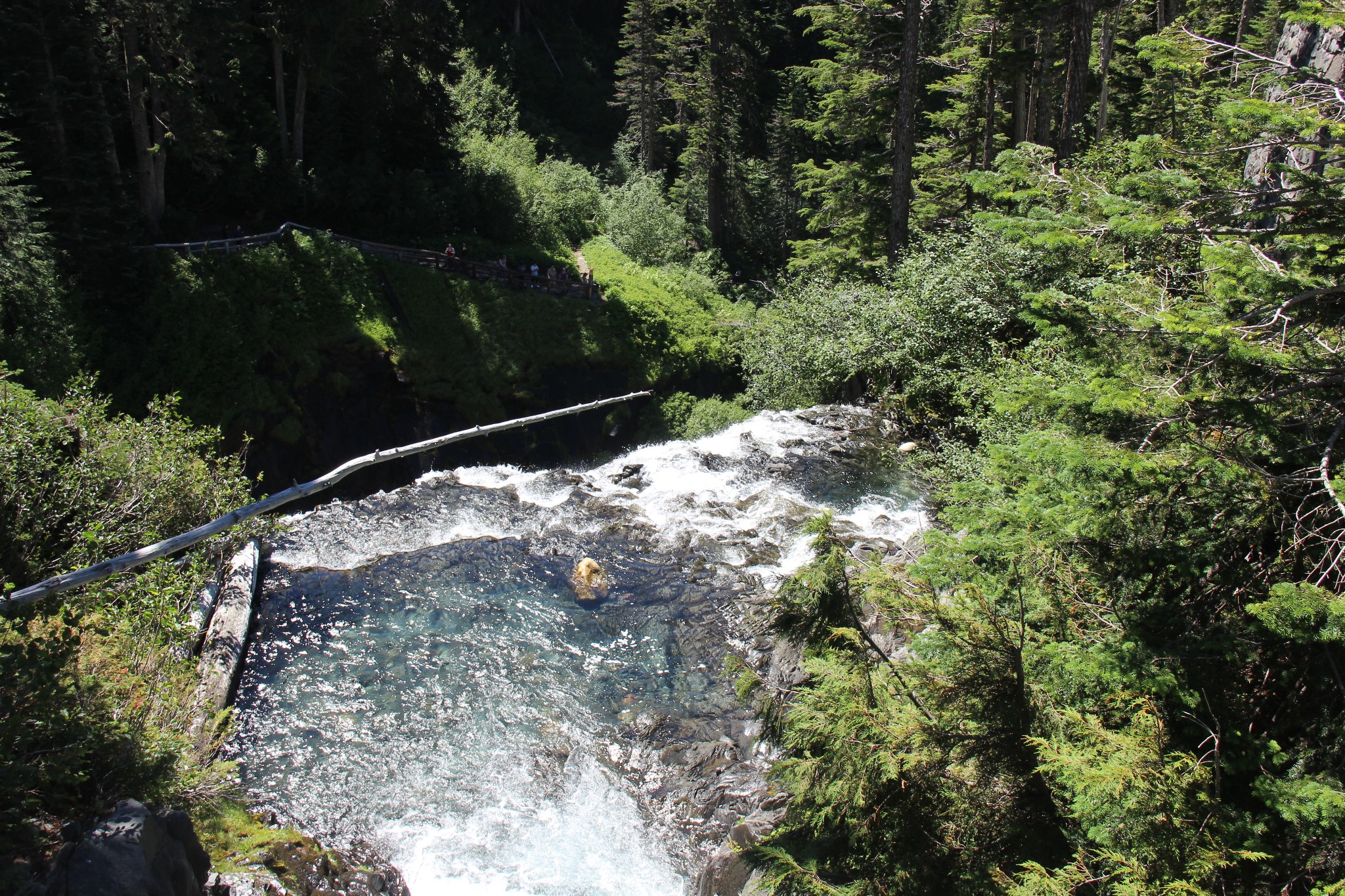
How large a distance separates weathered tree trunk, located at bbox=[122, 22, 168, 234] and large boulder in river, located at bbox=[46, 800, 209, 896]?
57.7ft

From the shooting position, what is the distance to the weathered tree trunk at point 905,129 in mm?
20734

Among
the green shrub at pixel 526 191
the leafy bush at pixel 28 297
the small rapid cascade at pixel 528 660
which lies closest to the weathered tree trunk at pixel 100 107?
the leafy bush at pixel 28 297

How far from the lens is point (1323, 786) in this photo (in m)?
3.90

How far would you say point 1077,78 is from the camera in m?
17.3

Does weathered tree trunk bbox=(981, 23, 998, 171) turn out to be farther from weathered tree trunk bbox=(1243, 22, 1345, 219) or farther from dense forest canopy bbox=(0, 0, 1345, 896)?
weathered tree trunk bbox=(1243, 22, 1345, 219)

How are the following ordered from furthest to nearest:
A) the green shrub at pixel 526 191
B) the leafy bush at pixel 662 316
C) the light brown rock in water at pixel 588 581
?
the green shrub at pixel 526 191, the leafy bush at pixel 662 316, the light brown rock in water at pixel 588 581

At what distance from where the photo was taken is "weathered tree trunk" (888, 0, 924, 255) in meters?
20.7

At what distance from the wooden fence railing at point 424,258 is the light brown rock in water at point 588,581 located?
13.3 m

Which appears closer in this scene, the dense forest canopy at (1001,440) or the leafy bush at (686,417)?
the dense forest canopy at (1001,440)

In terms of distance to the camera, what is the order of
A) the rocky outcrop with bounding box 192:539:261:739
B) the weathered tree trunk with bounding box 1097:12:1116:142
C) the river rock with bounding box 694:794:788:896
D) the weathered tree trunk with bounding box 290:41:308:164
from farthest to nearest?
the weathered tree trunk with bounding box 290:41:308:164 < the weathered tree trunk with bounding box 1097:12:1116:142 < the rocky outcrop with bounding box 192:539:261:739 < the river rock with bounding box 694:794:788:896

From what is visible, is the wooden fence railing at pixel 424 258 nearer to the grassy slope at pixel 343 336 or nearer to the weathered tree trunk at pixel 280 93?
the grassy slope at pixel 343 336

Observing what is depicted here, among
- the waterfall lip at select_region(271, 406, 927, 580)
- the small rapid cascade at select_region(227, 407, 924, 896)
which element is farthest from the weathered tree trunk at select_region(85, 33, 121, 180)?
the small rapid cascade at select_region(227, 407, 924, 896)

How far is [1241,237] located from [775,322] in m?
20.2

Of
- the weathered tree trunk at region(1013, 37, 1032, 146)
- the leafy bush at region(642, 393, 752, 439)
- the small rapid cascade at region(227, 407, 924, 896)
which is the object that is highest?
the weathered tree trunk at region(1013, 37, 1032, 146)
